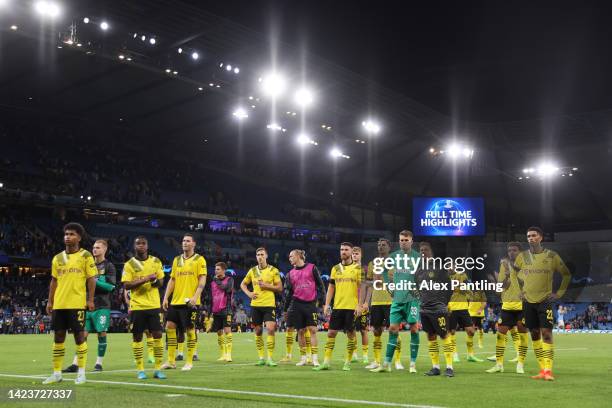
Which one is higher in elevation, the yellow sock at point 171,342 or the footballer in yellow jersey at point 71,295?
the footballer in yellow jersey at point 71,295

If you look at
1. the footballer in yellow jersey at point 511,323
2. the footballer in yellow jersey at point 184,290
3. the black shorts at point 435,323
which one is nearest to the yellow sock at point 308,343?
the footballer in yellow jersey at point 184,290

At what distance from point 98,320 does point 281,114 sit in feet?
110

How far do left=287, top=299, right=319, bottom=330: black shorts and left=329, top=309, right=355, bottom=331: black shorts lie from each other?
0.38m

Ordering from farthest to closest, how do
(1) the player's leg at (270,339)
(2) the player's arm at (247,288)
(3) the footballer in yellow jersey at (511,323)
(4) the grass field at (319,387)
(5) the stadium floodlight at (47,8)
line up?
(5) the stadium floodlight at (47,8)
(2) the player's arm at (247,288)
(1) the player's leg at (270,339)
(3) the footballer in yellow jersey at (511,323)
(4) the grass field at (319,387)

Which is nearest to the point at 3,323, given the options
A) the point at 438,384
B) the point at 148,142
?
the point at 148,142

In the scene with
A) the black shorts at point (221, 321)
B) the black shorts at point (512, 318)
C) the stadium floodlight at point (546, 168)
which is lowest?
the black shorts at point (221, 321)

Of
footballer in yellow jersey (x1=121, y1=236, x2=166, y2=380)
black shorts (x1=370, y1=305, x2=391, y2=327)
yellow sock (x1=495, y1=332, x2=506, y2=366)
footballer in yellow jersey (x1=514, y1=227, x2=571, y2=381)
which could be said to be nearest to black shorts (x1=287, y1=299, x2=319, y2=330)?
black shorts (x1=370, y1=305, x2=391, y2=327)

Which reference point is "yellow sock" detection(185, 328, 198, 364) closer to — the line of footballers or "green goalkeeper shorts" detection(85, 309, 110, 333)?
the line of footballers

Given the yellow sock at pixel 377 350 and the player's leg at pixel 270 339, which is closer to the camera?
the yellow sock at pixel 377 350

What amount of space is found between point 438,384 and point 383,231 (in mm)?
57344

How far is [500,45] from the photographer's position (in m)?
35.3

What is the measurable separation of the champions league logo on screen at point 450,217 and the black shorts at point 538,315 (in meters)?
35.0

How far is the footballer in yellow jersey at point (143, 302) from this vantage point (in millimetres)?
12125

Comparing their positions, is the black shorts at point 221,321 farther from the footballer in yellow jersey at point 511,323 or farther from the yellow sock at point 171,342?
the footballer in yellow jersey at point 511,323
